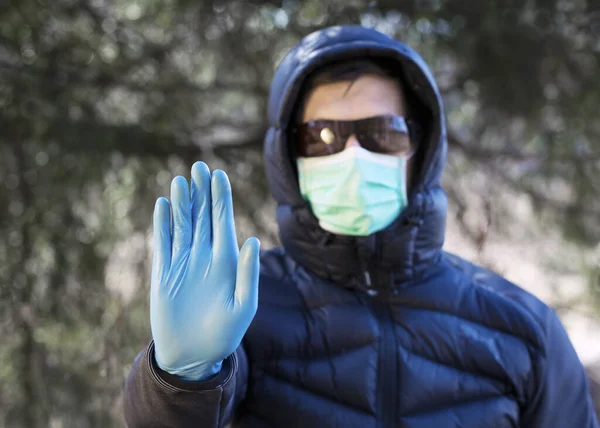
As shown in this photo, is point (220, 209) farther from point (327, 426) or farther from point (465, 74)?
point (465, 74)

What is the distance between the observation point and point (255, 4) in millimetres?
2883

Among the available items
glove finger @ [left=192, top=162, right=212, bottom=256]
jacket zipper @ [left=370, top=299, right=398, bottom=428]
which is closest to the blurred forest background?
glove finger @ [left=192, top=162, right=212, bottom=256]

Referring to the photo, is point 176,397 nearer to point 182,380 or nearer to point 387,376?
point 182,380

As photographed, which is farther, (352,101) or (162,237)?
(352,101)

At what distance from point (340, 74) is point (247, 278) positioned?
821mm

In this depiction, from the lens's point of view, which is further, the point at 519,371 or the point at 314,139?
the point at 314,139

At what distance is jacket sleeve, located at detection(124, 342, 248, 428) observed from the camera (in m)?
1.26

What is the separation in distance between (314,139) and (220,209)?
548 millimetres

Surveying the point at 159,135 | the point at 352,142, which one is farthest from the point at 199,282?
the point at 159,135

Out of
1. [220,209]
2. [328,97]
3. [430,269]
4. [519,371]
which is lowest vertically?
[519,371]

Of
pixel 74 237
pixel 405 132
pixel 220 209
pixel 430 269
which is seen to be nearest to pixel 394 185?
pixel 405 132

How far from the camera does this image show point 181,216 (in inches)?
53.6

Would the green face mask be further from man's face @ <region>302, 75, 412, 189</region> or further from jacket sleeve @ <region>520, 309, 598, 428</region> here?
jacket sleeve @ <region>520, 309, 598, 428</region>

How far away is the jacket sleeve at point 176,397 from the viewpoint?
1.26 m
